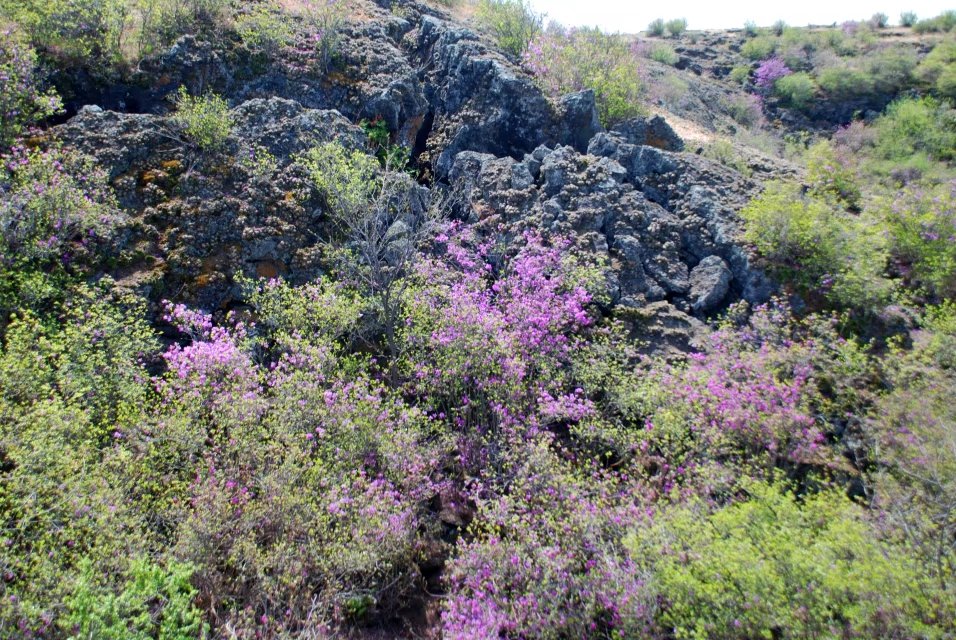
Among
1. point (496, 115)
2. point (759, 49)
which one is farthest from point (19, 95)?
point (759, 49)

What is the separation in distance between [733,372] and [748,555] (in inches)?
231

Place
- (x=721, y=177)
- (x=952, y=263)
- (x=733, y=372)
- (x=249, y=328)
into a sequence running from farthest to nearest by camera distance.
A: (x=721, y=177) → (x=952, y=263) → (x=249, y=328) → (x=733, y=372)

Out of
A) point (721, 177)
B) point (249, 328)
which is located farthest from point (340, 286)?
point (721, 177)

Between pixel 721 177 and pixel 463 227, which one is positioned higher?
pixel 721 177

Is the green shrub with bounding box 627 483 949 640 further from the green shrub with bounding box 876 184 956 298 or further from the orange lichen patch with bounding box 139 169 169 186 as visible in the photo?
the orange lichen patch with bounding box 139 169 169 186

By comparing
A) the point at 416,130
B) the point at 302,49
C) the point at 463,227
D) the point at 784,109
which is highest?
the point at 784,109

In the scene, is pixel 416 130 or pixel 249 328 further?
pixel 416 130

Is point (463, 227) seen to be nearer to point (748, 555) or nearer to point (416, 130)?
point (416, 130)

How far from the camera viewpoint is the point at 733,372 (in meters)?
11.6

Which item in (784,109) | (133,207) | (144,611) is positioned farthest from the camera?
(784,109)

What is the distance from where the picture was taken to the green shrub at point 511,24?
23.9 m

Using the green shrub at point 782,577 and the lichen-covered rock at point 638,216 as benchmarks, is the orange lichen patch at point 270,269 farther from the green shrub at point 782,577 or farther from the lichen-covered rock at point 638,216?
the green shrub at point 782,577

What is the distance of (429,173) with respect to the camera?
18484mm

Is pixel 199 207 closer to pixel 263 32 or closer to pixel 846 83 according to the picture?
pixel 263 32
